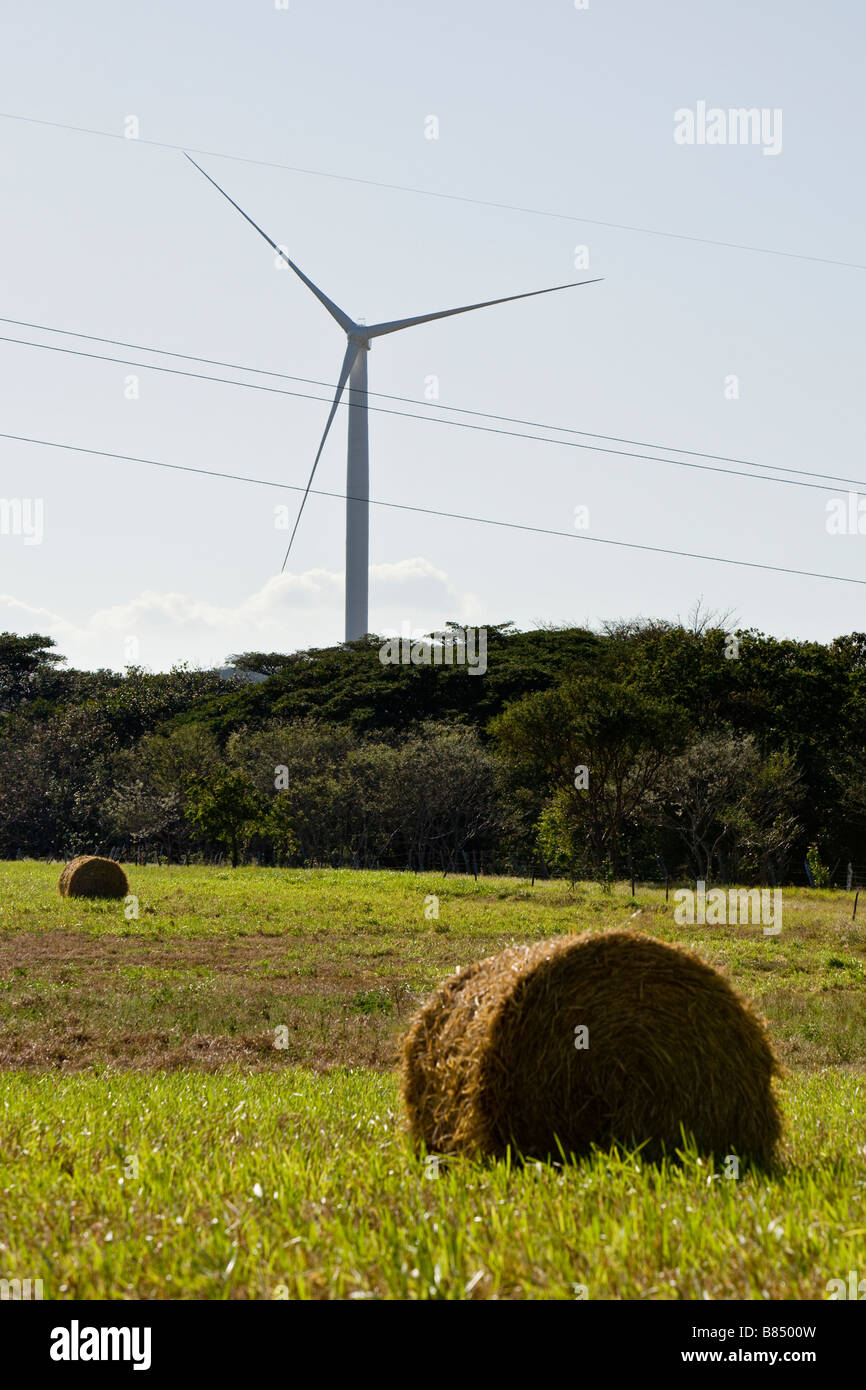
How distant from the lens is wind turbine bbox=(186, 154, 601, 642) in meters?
50.2

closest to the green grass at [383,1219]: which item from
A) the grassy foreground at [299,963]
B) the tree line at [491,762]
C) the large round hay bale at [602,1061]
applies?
the large round hay bale at [602,1061]

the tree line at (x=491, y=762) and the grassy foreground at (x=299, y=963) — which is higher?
the tree line at (x=491, y=762)

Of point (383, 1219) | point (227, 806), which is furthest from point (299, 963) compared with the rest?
point (227, 806)

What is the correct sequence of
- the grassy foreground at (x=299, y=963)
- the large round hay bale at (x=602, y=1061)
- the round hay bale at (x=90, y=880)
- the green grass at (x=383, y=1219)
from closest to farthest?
1. the green grass at (x=383, y=1219)
2. the large round hay bale at (x=602, y=1061)
3. the grassy foreground at (x=299, y=963)
4. the round hay bale at (x=90, y=880)

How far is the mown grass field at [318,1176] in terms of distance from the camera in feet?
12.9

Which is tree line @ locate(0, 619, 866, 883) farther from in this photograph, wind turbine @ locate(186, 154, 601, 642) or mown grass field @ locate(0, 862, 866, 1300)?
mown grass field @ locate(0, 862, 866, 1300)

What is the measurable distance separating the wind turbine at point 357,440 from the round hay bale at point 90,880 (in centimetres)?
2172

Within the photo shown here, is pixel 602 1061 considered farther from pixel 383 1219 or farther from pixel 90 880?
pixel 90 880

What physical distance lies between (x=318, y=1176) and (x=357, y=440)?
57693 millimetres

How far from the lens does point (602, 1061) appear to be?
625 cm

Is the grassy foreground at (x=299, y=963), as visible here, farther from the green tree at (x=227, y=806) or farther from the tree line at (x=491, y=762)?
the tree line at (x=491, y=762)

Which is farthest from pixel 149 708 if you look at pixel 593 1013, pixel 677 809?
pixel 593 1013

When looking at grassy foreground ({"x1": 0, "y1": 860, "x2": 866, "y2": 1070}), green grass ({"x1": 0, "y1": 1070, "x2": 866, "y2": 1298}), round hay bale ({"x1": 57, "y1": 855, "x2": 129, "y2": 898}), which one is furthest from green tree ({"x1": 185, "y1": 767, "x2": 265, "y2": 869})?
green grass ({"x1": 0, "y1": 1070, "x2": 866, "y2": 1298})
